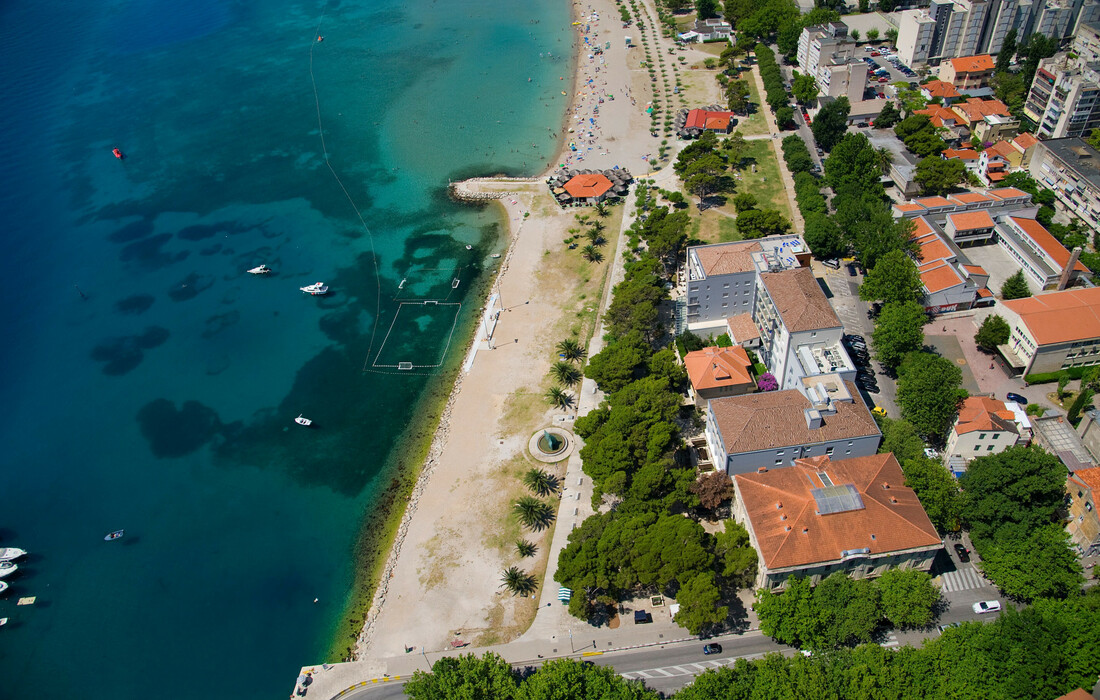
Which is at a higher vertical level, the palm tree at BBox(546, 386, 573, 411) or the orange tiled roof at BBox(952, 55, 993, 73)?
the orange tiled roof at BBox(952, 55, 993, 73)

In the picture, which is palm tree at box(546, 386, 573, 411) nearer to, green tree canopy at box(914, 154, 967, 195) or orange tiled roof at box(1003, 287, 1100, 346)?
orange tiled roof at box(1003, 287, 1100, 346)

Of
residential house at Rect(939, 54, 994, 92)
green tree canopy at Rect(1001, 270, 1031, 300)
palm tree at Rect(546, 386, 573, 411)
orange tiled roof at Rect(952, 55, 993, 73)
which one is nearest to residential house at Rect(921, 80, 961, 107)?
residential house at Rect(939, 54, 994, 92)

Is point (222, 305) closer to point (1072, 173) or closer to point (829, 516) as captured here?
point (829, 516)

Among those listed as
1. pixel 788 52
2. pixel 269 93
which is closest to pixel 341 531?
pixel 269 93

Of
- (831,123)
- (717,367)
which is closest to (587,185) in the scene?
(831,123)

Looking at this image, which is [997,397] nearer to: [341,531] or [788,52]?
[341,531]

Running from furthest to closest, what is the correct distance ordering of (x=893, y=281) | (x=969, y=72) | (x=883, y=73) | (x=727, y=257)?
(x=883, y=73) < (x=969, y=72) < (x=893, y=281) < (x=727, y=257)

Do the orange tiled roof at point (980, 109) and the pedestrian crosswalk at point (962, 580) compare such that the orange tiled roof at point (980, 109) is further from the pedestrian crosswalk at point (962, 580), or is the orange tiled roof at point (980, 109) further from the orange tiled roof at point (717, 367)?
the pedestrian crosswalk at point (962, 580)
